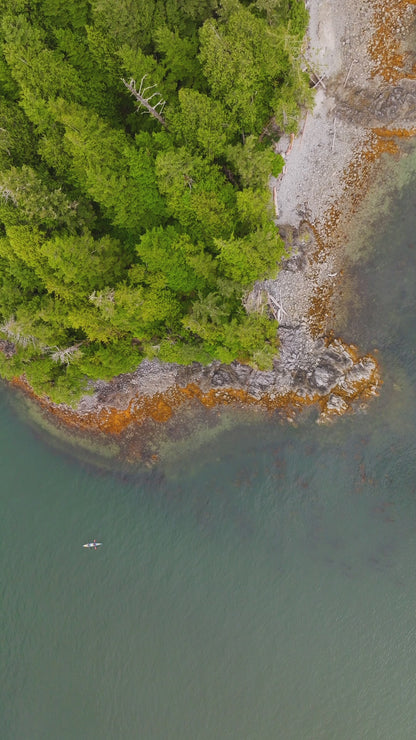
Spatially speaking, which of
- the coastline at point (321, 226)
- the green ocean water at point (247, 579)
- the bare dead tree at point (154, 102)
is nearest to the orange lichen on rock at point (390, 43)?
the coastline at point (321, 226)

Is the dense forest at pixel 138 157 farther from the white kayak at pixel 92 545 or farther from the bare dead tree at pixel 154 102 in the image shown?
the white kayak at pixel 92 545

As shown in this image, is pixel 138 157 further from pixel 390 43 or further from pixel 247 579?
pixel 247 579

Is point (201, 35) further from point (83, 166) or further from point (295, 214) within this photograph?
point (295, 214)

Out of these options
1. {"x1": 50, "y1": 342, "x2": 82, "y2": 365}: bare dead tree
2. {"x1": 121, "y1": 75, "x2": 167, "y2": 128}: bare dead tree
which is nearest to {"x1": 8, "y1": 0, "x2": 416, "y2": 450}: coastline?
{"x1": 50, "y1": 342, "x2": 82, "y2": 365}: bare dead tree

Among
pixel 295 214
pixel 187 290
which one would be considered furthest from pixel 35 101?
pixel 295 214

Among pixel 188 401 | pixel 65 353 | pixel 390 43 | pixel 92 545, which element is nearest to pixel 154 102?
pixel 65 353

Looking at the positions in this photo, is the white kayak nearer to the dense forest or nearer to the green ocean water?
the green ocean water

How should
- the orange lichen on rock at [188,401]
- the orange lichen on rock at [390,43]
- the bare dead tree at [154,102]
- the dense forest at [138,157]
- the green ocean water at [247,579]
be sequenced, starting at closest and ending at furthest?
the dense forest at [138,157]
the bare dead tree at [154,102]
the orange lichen on rock at [390,43]
the green ocean water at [247,579]
the orange lichen on rock at [188,401]
